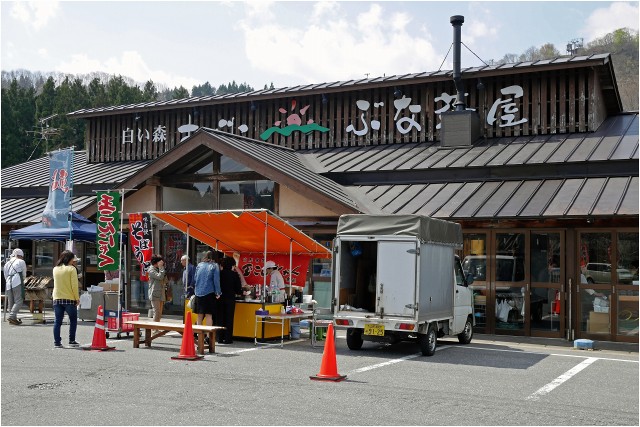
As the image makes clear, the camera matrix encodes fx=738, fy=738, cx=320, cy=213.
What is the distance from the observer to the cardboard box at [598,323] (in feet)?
52.8

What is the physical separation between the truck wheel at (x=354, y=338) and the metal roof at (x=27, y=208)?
1090 cm

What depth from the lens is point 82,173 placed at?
2594cm

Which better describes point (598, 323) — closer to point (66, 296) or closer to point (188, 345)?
point (188, 345)

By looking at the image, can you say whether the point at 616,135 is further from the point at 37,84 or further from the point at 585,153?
the point at 37,84

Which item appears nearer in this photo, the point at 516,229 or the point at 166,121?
the point at 516,229

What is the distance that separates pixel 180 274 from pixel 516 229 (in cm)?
952

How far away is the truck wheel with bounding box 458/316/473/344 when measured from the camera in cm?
1562

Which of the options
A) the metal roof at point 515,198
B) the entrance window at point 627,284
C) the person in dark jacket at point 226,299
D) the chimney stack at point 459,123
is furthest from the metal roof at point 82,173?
the entrance window at point 627,284

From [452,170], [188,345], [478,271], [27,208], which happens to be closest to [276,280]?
[188,345]

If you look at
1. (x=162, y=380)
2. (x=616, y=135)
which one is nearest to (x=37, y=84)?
(x=616, y=135)

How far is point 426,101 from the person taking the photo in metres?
22.5

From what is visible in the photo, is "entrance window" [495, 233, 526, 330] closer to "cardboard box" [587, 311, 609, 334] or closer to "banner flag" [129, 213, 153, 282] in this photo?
"cardboard box" [587, 311, 609, 334]

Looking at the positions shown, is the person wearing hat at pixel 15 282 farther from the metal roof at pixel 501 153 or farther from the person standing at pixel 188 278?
the metal roof at pixel 501 153

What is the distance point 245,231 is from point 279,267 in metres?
1.81
